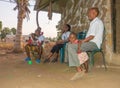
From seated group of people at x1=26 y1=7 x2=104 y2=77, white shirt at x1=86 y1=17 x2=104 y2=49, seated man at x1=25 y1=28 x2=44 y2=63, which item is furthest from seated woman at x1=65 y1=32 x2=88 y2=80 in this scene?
seated man at x1=25 y1=28 x2=44 y2=63

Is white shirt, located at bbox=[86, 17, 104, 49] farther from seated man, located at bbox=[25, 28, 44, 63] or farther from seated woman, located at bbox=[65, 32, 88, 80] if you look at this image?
seated man, located at bbox=[25, 28, 44, 63]

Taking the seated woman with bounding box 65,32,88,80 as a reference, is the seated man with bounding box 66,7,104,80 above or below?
above

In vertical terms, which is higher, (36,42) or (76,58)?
(36,42)

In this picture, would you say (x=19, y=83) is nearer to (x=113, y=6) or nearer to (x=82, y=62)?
(x=82, y=62)

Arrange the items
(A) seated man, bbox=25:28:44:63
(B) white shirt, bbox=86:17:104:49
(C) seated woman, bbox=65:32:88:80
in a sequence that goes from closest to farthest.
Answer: (C) seated woman, bbox=65:32:88:80, (B) white shirt, bbox=86:17:104:49, (A) seated man, bbox=25:28:44:63

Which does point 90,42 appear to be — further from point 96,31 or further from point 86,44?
point 96,31

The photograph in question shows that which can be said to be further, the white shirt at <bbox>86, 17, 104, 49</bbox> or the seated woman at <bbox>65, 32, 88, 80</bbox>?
the white shirt at <bbox>86, 17, 104, 49</bbox>

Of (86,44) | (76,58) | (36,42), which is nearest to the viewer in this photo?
(76,58)

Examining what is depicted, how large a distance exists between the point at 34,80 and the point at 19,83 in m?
0.37

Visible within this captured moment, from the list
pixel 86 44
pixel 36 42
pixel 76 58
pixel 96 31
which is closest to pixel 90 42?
pixel 86 44

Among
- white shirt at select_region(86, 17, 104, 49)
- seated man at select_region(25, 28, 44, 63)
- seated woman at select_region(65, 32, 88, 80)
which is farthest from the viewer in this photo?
seated man at select_region(25, 28, 44, 63)

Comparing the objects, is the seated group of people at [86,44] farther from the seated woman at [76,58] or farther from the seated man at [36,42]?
the seated man at [36,42]

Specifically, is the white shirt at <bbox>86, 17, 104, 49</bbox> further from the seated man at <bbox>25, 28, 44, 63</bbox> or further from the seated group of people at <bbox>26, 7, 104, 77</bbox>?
the seated man at <bbox>25, 28, 44, 63</bbox>

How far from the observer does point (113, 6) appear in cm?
813
